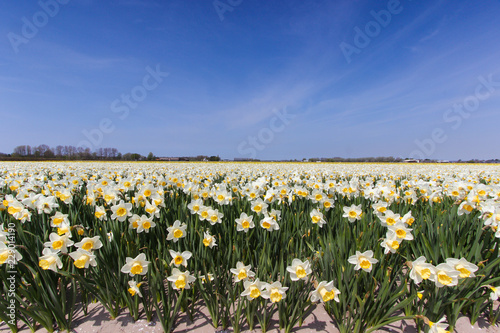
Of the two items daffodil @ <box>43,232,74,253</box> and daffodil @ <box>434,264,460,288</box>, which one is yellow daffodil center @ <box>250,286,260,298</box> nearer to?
daffodil @ <box>434,264,460,288</box>

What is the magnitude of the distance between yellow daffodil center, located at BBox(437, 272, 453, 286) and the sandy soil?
0.73m

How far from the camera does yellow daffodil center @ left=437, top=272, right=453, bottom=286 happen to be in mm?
1939

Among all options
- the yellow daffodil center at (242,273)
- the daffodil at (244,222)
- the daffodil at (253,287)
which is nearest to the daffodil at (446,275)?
the daffodil at (253,287)

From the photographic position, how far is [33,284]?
2514mm

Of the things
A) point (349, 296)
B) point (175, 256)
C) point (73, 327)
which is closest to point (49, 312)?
point (73, 327)

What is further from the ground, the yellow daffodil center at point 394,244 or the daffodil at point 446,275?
the yellow daffodil center at point 394,244

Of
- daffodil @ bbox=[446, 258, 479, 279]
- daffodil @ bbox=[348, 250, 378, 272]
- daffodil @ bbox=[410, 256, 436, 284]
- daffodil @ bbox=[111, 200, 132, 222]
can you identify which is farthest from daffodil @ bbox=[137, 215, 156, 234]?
daffodil @ bbox=[446, 258, 479, 279]

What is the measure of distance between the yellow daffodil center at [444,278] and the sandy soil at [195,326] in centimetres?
73

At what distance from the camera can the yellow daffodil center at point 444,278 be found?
194cm

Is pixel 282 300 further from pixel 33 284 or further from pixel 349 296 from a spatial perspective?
pixel 33 284

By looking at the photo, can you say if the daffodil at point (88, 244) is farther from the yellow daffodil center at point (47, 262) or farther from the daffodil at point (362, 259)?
the daffodil at point (362, 259)
